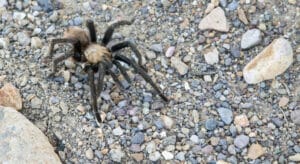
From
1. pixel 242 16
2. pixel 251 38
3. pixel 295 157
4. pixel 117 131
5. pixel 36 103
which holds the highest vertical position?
pixel 242 16

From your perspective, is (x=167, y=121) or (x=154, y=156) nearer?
(x=154, y=156)

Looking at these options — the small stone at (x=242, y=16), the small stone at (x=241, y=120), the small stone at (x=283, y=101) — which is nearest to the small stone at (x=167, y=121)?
the small stone at (x=241, y=120)

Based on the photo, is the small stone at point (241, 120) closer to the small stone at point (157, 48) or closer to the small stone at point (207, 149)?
the small stone at point (207, 149)

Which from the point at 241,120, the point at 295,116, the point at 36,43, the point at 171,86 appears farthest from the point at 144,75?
the point at 295,116

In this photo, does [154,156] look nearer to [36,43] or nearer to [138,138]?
[138,138]

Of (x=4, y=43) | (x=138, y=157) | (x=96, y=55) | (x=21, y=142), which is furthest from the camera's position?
(x=4, y=43)

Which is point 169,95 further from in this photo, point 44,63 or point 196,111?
point 44,63
